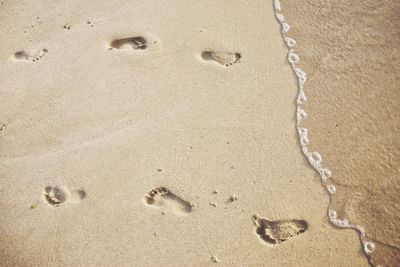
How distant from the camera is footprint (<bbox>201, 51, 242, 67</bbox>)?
3.67m

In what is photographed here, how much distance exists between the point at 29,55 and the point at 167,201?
2148mm

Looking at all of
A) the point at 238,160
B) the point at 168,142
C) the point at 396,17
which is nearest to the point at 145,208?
the point at 168,142

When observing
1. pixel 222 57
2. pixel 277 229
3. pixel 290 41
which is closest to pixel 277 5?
pixel 290 41

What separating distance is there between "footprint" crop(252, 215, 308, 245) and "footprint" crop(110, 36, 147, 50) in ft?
6.82

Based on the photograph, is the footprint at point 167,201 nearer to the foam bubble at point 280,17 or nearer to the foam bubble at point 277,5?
the foam bubble at point 280,17

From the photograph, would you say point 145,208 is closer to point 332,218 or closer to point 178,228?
point 178,228

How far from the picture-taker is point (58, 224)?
10.5 feet

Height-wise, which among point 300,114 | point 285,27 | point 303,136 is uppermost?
point 285,27

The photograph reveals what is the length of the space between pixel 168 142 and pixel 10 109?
1628 mm

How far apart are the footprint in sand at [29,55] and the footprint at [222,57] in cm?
168

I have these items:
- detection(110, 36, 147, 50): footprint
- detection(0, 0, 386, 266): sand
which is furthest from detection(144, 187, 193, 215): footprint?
detection(110, 36, 147, 50): footprint

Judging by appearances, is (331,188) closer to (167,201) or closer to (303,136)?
(303,136)

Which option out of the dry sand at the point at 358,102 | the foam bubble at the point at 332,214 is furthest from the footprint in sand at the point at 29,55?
the foam bubble at the point at 332,214

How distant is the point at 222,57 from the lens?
370 cm
